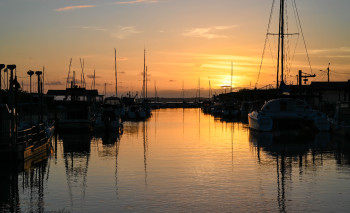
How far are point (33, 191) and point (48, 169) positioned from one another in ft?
19.0

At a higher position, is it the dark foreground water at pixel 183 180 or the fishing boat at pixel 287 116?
the fishing boat at pixel 287 116

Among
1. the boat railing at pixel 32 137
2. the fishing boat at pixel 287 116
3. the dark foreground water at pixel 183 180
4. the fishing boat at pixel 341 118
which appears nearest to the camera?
the dark foreground water at pixel 183 180

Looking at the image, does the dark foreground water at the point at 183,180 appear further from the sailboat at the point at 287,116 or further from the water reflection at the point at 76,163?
the sailboat at the point at 287,116

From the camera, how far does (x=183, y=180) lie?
19.6m

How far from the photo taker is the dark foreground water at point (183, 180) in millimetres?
15016

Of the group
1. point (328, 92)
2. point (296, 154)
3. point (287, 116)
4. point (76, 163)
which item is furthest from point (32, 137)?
point (328, 92)

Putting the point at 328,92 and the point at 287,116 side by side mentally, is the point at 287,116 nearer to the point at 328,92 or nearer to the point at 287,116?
the point at 287,116

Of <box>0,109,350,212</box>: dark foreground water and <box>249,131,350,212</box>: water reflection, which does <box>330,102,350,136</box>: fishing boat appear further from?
<box>0,109,350,212</box>: dark foreground water

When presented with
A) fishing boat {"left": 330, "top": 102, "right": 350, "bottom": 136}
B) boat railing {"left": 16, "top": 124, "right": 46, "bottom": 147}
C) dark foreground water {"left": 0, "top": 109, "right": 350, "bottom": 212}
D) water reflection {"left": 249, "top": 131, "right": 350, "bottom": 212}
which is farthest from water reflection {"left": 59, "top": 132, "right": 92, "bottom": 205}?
fishing boat {"left": 330, "top": 102, "right": 350, "bottom": 136}

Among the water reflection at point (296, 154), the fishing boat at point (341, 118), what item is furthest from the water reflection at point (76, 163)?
the fishing boat at point (341, 118)

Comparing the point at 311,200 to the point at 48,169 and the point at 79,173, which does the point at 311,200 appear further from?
the point at 48,169

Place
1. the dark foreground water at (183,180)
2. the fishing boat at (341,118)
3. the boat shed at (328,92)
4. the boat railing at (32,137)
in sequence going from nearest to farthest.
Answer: the dark foreground water at (183,180) → the boat railing at (32,137) → the fishing boat at (341,118) → the boat shed at (328,92)

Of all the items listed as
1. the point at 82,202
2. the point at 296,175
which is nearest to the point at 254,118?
the point at 296,175

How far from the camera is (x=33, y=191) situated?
17344mm
